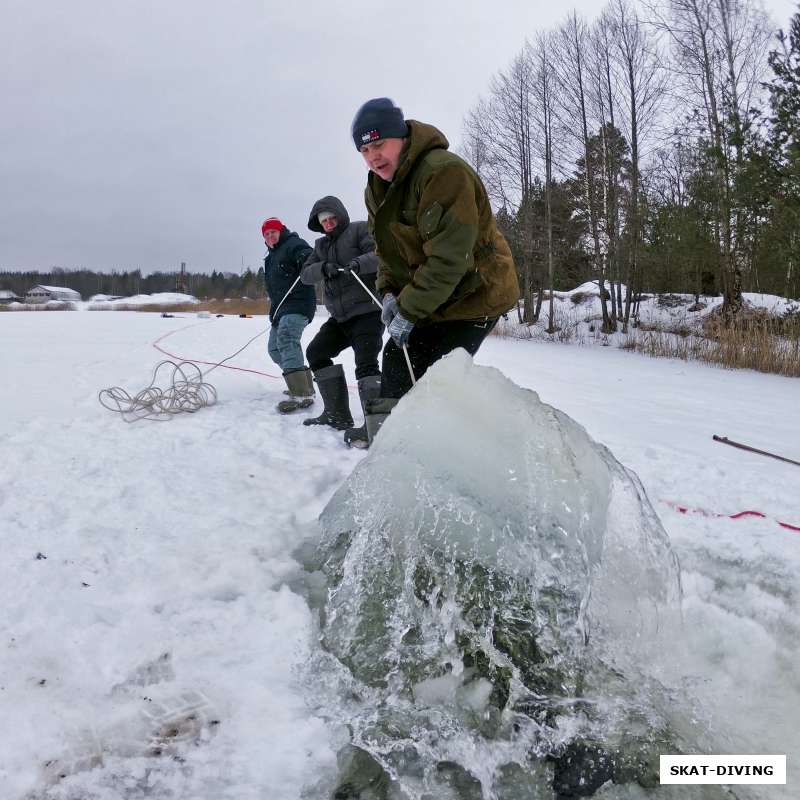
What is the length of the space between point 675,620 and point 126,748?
176cm

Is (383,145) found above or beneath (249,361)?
above

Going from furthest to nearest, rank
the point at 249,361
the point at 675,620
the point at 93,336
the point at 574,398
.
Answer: the point at 93,336 < the point at 249,361 < the point at 574,398 < the point at 675,620

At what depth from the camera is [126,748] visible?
145 cm

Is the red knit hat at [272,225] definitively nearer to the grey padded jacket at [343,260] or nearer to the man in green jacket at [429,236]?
the grey padded jacket at [343,260]

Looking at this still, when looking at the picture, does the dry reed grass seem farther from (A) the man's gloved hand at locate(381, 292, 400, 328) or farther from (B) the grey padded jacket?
(A) the man's gloved hand at locate(381, 292, 400, 328)

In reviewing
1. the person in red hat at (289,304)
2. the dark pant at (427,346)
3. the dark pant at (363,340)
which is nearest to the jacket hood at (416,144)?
the dark pant at (427,346)

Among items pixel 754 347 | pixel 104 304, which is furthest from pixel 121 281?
pixel 754 347

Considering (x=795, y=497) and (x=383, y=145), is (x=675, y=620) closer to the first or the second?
(x=795, y=497)

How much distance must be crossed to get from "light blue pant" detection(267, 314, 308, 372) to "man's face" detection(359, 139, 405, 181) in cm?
275

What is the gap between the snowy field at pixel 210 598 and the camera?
146 cm

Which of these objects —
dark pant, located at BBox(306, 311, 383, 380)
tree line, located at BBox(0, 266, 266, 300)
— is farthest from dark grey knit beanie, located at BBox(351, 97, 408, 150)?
tree line, located at BBox(0, 266, 266, 300)

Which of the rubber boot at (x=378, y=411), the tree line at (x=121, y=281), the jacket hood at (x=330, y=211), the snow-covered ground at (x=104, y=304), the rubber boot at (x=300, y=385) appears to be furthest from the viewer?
the tree line at (x=121, y=281)

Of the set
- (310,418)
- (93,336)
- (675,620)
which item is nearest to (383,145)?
(675,620)

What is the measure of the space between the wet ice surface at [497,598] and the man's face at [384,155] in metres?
0.93
